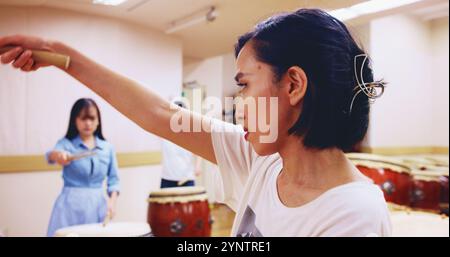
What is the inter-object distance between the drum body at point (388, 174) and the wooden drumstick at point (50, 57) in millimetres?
1386

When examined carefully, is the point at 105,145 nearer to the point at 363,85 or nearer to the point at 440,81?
the point at 363,85

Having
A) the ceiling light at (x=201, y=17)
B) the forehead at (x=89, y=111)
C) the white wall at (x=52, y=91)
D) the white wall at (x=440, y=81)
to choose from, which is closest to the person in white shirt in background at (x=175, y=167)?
the white wall at (x=52, y=91)

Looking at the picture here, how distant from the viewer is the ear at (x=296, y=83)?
419 millimetres

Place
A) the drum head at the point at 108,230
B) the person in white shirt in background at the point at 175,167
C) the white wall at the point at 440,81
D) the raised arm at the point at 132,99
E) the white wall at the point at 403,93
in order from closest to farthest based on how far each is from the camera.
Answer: the raised arm at the point at 132,99 < the drum head at the point at 108,230 < the person in white shirt in background at the point at 175,167 < the white wall at the point at 403,93 < the white wall at the point at 440,81

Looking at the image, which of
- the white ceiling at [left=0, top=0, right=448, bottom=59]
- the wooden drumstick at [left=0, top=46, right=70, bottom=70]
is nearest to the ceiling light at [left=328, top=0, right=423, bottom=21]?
the white ceiling at [left=0, top=0, right=448, bottom=59]

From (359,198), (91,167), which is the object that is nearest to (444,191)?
(91,167)

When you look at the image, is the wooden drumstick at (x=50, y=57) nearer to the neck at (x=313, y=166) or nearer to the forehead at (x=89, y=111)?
the neck at (x=313, y=166)

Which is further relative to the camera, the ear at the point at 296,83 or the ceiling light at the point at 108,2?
the ceiling light at the point at 108,2

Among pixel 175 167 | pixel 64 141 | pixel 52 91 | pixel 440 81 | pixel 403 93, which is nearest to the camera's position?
pixel 52 91

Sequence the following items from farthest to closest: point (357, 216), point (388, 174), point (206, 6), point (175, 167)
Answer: point (175, 167), point (388, 174), point (206, 6), point (357, 216)

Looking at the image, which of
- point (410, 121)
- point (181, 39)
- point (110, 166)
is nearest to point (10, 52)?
point (181, 39)

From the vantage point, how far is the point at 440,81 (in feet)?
11.0

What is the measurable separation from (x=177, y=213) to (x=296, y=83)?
4.57ft
